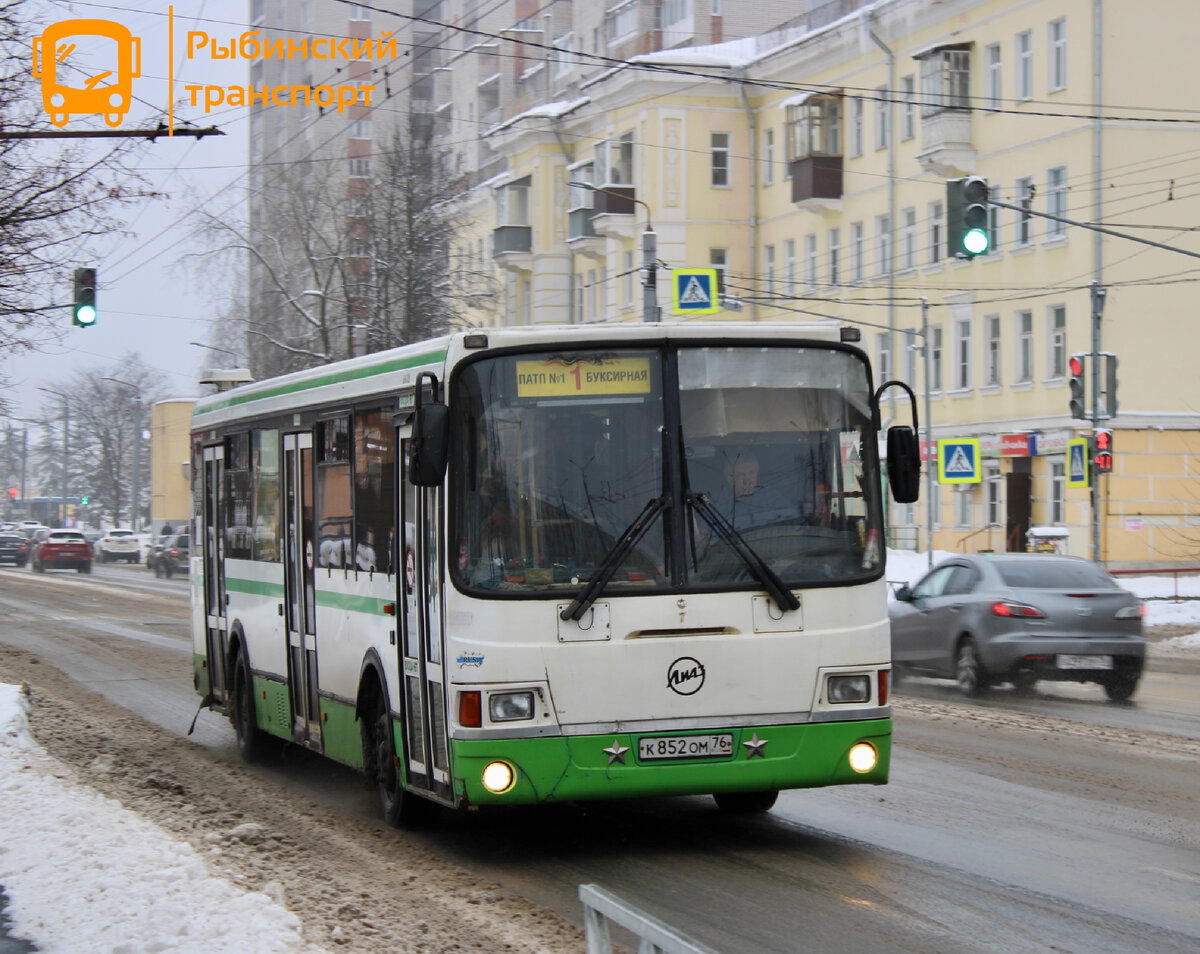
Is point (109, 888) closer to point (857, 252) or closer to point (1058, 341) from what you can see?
point (1058, 341)

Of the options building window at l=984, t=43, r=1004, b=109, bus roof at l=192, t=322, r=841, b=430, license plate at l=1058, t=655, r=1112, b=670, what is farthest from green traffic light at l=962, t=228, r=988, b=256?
building window at l=984, t=43, r=1004, b=109

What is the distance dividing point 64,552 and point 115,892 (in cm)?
6312

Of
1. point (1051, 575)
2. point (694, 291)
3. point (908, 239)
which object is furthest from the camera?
point (908, 239)

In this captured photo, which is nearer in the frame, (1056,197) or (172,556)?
(1056,197)

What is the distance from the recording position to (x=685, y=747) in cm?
841

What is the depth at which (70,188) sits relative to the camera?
591 inches

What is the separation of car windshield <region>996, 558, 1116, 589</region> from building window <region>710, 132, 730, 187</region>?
139ft

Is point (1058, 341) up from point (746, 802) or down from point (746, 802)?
up

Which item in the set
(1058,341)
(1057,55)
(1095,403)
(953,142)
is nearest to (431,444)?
(1095,403)

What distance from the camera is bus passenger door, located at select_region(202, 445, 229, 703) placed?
547 inches

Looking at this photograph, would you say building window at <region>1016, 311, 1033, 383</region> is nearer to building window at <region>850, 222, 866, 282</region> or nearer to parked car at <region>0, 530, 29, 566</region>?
building window at <region>850, 222, 866, 282</region>

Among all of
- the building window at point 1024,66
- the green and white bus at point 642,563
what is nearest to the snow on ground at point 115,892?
the green and white bus at point 642,563

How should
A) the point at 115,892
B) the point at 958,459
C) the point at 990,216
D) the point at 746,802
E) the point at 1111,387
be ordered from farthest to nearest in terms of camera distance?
the point at 990,216
the point at 1111,387
the point at 958,459
the point at 746,802
the point at 115,892

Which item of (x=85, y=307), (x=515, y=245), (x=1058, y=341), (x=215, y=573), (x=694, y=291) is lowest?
(x=215, y=573)
